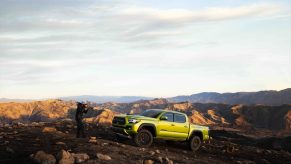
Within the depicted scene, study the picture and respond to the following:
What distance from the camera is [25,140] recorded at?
17906 millimetres

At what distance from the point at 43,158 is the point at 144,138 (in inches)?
237

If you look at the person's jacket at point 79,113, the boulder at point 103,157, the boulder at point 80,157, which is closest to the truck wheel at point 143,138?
the person's jacket at point 79,113

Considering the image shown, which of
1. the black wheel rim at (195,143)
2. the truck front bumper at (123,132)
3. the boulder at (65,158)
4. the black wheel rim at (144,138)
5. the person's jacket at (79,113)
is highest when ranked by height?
the person's jacket at (79,113)

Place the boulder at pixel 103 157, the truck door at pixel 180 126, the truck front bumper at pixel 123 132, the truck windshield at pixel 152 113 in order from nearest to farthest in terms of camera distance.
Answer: the boulder at pixel 103 157 → the truck front bumper at pixel 123 132 → the truck windshield at pixel 152 113 → the truck door at pixel 180 126

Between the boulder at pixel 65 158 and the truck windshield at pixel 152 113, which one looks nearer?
the boulder at pixel 65 158

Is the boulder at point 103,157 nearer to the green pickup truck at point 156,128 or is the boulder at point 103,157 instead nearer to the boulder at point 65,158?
the boulder at point 65,158

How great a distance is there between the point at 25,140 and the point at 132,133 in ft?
15.6

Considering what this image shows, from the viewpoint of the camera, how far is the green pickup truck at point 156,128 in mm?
17906

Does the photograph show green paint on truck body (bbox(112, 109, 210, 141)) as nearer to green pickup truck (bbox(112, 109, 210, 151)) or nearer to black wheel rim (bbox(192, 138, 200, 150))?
green pickup truck (bbox(112, 109, 210, 151))

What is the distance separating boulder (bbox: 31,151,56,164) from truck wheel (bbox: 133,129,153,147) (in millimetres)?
5292

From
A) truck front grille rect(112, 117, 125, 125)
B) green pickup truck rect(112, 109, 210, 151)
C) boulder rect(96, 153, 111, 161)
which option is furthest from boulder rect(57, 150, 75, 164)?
truck front grille rect(112, 117, 125, 125)

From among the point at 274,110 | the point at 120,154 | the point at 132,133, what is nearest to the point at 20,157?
the point at 120,154

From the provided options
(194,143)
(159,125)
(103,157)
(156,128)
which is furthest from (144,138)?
(103,157)

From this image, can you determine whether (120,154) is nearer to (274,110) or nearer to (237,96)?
(274,110)
